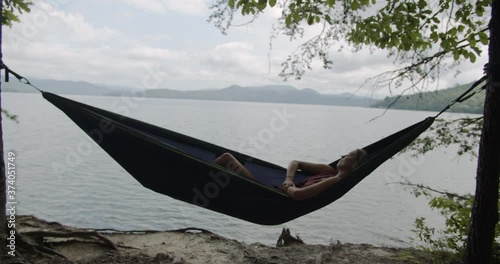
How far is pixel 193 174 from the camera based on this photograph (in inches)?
98.7

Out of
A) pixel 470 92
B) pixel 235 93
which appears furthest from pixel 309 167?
pixel 235 93

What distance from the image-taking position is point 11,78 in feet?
8.47

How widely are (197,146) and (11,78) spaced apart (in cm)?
142

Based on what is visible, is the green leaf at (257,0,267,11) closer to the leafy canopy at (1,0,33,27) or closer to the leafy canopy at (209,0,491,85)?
the leafy canopy at (209,0,491,85)

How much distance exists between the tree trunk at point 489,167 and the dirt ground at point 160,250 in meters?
1.04

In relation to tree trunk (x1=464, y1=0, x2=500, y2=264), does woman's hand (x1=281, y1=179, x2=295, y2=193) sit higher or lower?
lower

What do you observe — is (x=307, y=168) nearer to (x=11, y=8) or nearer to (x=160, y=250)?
(x=160, y=250)

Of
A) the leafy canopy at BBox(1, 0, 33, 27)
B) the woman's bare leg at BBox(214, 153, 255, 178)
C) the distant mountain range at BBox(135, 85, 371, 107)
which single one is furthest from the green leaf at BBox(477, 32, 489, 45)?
the distant mountain range at BBox(135, 85, 371, 107)

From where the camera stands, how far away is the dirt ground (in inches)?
110

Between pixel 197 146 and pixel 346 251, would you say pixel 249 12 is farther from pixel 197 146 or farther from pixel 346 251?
pixel 346 251

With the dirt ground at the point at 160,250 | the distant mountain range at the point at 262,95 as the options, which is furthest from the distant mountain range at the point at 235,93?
the dirt ground at the point at 160,250

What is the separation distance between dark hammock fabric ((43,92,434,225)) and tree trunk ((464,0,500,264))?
47cm

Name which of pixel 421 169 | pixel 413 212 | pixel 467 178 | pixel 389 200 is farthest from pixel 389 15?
pixel 421 169

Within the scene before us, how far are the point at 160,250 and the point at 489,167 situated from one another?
2.60m
